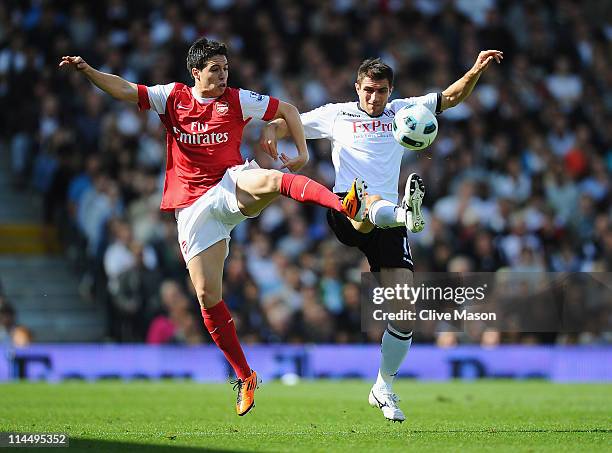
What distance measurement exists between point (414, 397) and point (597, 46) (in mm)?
12666

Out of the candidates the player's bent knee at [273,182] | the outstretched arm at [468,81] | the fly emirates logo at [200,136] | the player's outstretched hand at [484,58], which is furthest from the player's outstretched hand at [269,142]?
the player's outstretched hand at [484,58]

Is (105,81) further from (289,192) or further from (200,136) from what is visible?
(289,192)

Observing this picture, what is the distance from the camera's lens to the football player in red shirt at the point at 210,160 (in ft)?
32.9

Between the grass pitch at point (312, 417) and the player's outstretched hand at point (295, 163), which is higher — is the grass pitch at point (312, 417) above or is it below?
below

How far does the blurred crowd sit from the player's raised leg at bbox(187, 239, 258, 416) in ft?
23.8

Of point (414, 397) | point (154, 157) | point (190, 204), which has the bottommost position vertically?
point (414, 397)

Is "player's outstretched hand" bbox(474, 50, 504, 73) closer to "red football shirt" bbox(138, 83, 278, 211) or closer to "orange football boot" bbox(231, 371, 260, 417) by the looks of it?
"red football shirt" bbox(138, 83, 278, 211)

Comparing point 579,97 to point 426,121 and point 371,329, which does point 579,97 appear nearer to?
point 371,329

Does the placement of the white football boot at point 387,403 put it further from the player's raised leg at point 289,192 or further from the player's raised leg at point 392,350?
the player's raised leg at point 289,192

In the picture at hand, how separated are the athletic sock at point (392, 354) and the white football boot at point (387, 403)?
6 centimetres

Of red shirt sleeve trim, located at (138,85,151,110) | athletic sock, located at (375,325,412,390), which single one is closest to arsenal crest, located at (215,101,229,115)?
red shirt sleeve trim, located at (138,85,151,110)

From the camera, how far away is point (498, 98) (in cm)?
2220

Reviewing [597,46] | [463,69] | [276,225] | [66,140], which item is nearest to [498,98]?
[463,69]

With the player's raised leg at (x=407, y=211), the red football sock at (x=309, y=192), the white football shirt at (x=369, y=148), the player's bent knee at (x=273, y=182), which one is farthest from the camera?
the white football shirt at (x=369, y=148)
